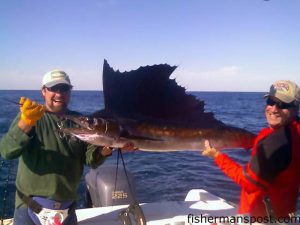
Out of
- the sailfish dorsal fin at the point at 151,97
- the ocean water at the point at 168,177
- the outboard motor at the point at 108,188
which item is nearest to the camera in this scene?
the sailfish dorsal fin at the point at 151,97

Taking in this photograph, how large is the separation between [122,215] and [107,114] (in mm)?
861

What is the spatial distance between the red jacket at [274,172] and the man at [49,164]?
0.91 m

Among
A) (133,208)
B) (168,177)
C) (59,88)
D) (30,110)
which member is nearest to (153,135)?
(133,208)

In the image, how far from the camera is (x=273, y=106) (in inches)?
83.5

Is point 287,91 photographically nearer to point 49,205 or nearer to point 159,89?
point 159,89

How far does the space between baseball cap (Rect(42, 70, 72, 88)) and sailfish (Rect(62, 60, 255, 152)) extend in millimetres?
297

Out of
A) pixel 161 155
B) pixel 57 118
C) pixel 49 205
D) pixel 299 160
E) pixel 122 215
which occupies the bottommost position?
pixel 161 155

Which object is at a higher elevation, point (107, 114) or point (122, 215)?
point (107, 114)

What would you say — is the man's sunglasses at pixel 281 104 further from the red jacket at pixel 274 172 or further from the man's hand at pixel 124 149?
the man's hand at pixel 124 149

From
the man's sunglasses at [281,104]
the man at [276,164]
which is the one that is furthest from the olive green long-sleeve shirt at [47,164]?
the man's sunglasses at [281,104]

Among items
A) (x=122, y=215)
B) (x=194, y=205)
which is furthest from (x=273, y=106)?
(x=194, y=205)

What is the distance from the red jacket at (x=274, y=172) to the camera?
1964 mm

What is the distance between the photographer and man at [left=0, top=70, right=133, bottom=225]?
2385 millimetres

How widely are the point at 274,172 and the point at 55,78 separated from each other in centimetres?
170
